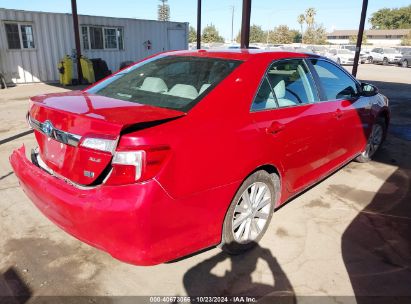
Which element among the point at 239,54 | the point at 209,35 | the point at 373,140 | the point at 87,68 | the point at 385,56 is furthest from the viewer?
the point at 209,35

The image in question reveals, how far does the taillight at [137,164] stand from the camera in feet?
6.64

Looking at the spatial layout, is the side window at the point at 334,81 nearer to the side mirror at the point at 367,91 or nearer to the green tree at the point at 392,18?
the side mirror at the point at 367,91

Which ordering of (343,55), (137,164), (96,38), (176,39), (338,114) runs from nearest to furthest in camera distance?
(137,164) < (338,114) < (96,38) < (176,39) < (343,55)

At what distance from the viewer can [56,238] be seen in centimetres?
311

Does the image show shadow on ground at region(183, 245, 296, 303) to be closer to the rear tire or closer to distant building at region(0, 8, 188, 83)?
the rear tire

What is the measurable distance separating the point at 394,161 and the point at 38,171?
4946 mm

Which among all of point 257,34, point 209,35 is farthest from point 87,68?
point 257,34

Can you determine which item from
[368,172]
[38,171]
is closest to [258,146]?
[38,171]

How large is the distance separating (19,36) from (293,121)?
13852mm

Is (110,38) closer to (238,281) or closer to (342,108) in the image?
(342,108)

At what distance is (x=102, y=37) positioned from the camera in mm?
16438

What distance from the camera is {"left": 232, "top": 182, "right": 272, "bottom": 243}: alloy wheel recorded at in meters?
2.79

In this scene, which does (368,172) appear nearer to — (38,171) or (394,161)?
(394,161)

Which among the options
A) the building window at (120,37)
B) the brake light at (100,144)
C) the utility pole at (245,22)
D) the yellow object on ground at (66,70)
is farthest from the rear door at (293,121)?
the building window at (120,37)
